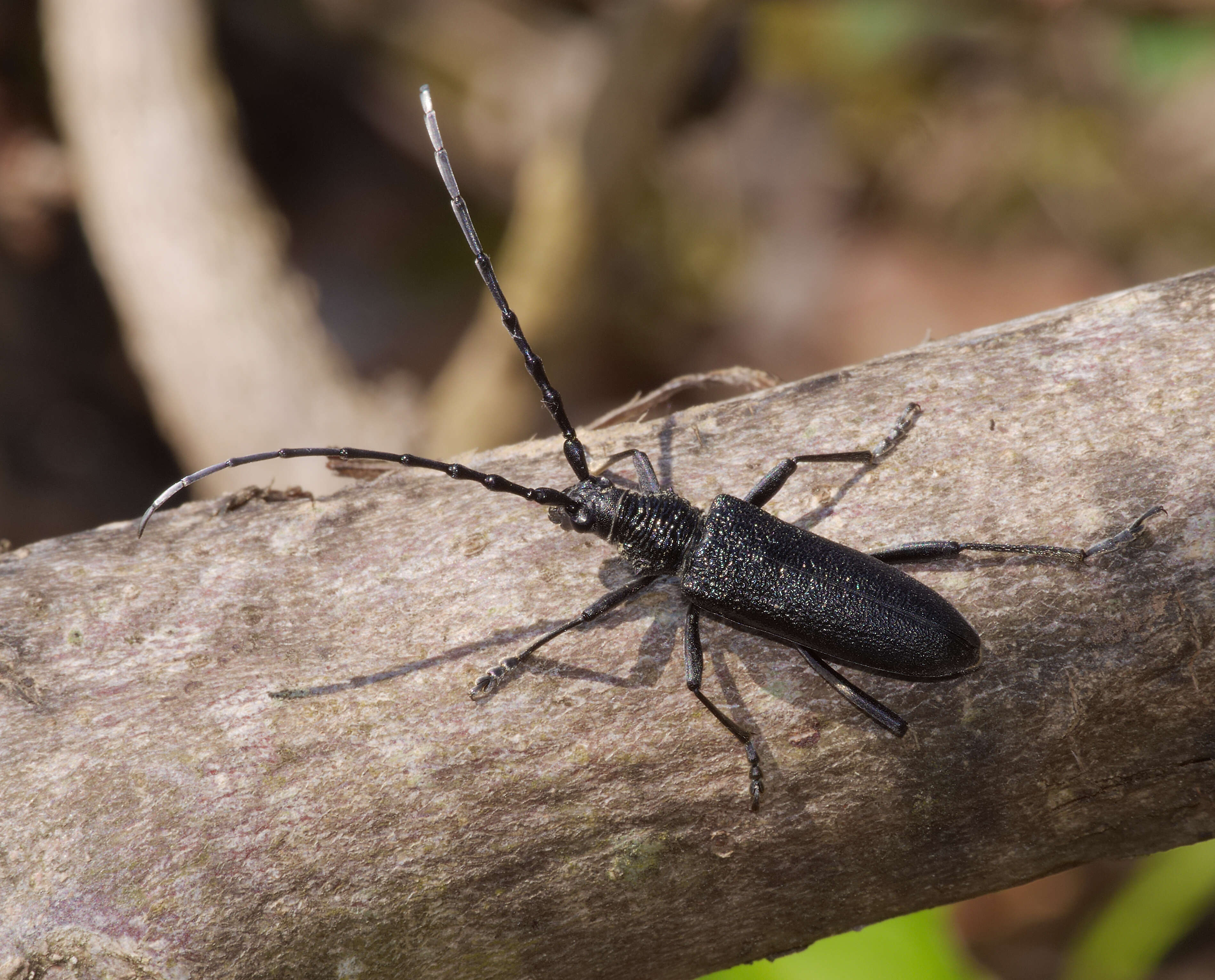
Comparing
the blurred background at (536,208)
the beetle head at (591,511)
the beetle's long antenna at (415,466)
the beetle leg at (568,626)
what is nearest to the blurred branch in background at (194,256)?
the blurred background at (536,208)

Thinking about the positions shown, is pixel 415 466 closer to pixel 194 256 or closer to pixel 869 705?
pixel 869 705

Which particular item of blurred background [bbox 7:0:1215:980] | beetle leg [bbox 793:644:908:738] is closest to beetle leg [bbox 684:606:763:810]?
beetle leg [bbox 793:644:908:738]

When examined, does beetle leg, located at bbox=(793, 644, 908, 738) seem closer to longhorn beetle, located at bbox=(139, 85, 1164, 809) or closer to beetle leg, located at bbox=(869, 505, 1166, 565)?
longhorn beetle, located at bbox=(139, 85, 1164, 809)

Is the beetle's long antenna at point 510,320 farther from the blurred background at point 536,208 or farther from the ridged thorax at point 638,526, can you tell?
the blurred background at point 536,208

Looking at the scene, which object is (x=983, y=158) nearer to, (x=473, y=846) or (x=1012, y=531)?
(x=1012, y=531)

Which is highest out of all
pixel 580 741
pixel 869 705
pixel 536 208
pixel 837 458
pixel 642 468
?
pixel 536 208

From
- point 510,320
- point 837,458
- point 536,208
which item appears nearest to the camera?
point 837,458

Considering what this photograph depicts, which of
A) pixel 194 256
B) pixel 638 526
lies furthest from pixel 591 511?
pixel 194 256
